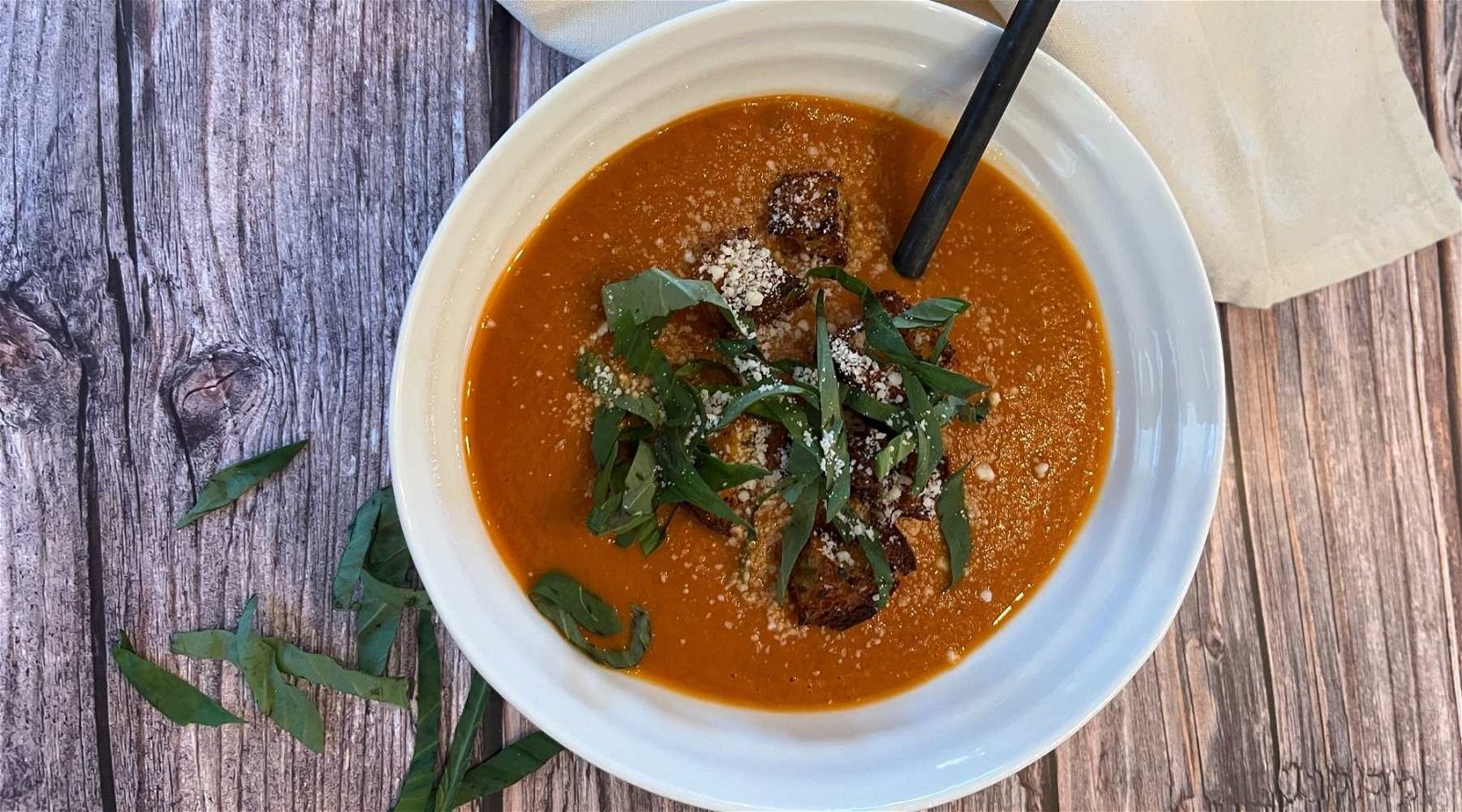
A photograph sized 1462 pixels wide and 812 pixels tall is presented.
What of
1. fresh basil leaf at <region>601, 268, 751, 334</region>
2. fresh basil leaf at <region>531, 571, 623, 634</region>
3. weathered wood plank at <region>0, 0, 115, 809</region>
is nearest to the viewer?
fresh basil leaf at <region>601, 268, 751, 334</region>

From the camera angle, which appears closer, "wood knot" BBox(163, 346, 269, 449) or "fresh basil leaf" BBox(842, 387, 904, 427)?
"fresh basil leaf" BBox(842, 387, 904, 427)

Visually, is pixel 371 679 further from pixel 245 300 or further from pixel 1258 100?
pixel 1258 100

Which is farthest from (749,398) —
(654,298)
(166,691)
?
(166,691)

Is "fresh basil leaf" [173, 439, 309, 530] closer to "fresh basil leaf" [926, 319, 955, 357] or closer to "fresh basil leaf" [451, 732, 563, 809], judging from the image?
"fresh basil leaf" [451, 732, 563, 809]

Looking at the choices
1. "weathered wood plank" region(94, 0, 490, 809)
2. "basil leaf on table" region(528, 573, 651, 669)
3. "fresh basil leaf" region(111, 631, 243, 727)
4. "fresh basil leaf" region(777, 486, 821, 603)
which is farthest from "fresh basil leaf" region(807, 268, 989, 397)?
"fresh basil leaf" region(111, 631, 243, 727)

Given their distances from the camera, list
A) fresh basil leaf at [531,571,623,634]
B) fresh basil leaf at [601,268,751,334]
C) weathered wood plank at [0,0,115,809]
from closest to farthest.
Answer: fresh basil leaf at [601,268,751,334] → fresh basil leaf at [531,571,623,634] → weathered wood plank at [0,0,115,809]

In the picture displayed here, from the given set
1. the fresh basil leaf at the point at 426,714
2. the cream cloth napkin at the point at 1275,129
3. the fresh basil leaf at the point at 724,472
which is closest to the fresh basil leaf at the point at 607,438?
the fresh basil leaf at the point at 724,472
